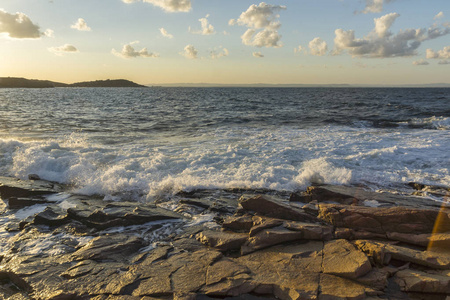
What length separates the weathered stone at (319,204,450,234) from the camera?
5945 millimetres

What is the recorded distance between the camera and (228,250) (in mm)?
5602

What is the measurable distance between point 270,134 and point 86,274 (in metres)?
15.4

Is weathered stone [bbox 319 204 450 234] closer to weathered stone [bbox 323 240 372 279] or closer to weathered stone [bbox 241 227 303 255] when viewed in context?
weathered stone [bbox 323 240 372 279]

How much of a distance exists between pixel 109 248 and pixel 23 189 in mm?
5115

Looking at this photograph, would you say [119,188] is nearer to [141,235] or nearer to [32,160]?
[141,235]

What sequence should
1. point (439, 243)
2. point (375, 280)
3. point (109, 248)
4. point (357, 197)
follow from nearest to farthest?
point (375, 280), point (439, 243), point (109, 248), point (357, 197)

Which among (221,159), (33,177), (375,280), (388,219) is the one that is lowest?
(33,177)

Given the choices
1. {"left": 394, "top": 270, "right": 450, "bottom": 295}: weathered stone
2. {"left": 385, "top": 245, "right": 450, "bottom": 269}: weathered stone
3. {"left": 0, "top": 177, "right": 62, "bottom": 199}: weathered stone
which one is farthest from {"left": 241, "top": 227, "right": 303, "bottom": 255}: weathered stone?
{"left": 0, "top": 177, "right": 62, "bottom": 199}: weathered stone

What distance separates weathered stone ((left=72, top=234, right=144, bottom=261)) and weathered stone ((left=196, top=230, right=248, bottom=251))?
1.29m

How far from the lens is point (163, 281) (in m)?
4.55

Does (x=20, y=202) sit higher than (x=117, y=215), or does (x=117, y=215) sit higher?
(x=117, y=215)

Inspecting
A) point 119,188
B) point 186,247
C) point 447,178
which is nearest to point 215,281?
point 186,247

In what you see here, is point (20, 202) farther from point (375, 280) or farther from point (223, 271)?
point (375, 280)

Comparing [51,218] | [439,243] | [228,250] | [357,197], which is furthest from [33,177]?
[439,243]
